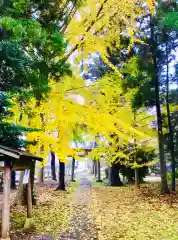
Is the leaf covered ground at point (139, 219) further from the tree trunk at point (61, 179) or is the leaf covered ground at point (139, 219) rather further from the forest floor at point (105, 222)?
the tree trunk at point (61, 179)

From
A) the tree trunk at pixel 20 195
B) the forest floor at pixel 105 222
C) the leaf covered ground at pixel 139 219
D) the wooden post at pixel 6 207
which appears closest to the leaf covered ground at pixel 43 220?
the forest floor at pixel 105 222

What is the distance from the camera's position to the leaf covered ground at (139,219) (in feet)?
27.6

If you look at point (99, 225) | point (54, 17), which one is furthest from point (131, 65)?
point (99, 225)

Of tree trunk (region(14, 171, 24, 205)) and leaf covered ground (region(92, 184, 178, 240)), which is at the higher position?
tree trunk (region(14, 171, 24, 205))

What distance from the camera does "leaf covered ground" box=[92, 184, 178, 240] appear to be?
8.41 metres

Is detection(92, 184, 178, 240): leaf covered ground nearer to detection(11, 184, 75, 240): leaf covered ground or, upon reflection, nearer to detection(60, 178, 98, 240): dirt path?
detection(60, 178, 98, 240): dirt path

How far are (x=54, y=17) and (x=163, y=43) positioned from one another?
10.1 m

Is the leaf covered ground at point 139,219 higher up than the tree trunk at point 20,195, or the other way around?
the tree trunk at point 20,195

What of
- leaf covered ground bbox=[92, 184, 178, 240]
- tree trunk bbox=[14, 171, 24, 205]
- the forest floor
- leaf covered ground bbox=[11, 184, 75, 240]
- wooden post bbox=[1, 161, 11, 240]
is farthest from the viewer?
tree trunk bbox=[14, 171, 24, 205]

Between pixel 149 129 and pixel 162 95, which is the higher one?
pixel 162 95

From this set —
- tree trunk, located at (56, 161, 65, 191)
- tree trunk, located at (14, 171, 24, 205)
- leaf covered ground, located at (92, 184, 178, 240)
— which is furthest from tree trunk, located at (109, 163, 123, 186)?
tree trunk, located at (14, 171, 24, 205)

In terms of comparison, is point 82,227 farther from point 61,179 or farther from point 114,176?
point 114,176

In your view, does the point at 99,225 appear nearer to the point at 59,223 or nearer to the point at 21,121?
the point at 59,223

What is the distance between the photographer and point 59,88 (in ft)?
39.2
